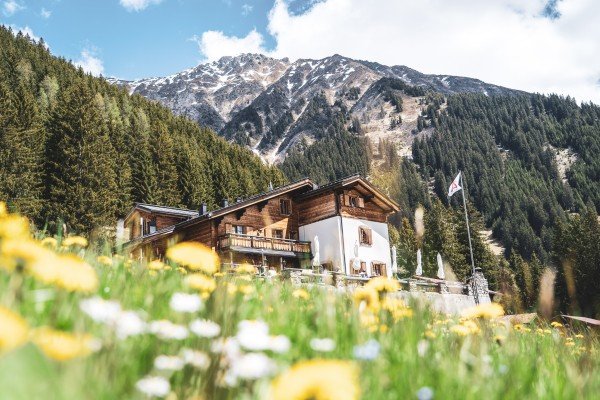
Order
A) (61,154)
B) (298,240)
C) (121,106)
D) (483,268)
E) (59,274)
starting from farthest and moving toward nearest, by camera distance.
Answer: (121,106)
(483,268)
(61,154)
(298,240)
(59,274)

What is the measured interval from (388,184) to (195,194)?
129 m

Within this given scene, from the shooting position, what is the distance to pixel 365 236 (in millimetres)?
40625

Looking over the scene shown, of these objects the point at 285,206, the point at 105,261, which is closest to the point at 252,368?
the point at 105,261

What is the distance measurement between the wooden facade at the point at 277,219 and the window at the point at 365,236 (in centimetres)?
101

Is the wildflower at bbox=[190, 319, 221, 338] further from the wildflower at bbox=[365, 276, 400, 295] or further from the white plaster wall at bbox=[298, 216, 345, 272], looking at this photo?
the white plaster wall at bbox=[298, 216, 345, 272]

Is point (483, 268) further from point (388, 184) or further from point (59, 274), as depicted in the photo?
point (388, 184)

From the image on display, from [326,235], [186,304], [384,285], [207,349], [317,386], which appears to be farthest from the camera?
[326,235]

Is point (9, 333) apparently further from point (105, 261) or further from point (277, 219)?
point (277, 219)

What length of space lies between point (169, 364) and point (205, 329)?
37cm

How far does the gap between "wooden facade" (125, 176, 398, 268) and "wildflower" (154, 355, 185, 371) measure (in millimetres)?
32865

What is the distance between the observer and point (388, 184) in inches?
7392

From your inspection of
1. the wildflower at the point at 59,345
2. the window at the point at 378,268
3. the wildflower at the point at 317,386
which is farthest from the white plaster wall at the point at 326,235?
Answer: the wildflower at the point at 317,386

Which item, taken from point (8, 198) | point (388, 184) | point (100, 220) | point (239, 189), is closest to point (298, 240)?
point (100, 220)

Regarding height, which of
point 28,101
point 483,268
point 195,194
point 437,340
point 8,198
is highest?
point 28,101
